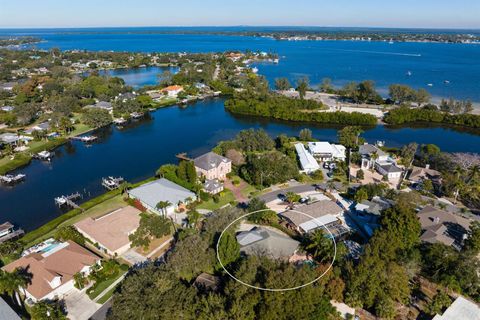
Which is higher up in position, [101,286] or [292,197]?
[292,197]

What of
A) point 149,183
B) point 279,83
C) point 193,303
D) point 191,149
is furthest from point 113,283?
point 279,83

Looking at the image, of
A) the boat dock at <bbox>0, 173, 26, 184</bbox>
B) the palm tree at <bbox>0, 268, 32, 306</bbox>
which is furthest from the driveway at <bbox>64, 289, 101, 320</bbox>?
the boat dock at <bbox>0, 173, 26, 184</bbox>

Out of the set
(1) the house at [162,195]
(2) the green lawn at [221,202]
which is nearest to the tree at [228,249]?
(2) the green lawn at [221,202]

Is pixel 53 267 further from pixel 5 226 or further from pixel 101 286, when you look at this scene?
pixel 5 226

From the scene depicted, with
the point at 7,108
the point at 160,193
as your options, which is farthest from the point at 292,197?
the point at 7,108

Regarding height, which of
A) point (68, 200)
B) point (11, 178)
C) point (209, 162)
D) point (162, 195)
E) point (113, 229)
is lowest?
point (11, 178)

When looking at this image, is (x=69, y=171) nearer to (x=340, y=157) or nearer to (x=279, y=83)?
(x=340, y=157)
